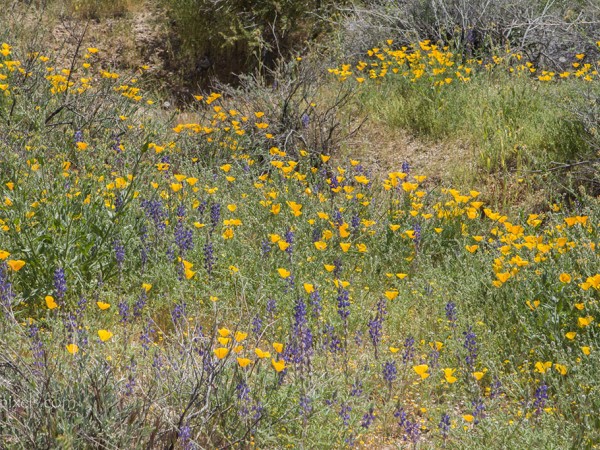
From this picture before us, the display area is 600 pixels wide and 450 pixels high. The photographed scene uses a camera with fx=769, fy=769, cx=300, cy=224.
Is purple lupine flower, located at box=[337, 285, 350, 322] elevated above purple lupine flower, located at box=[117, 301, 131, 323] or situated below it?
below

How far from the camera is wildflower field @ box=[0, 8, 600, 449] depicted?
8.29ft

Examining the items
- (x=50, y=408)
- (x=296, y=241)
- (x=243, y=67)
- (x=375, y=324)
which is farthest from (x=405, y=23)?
(x=50, y=408)

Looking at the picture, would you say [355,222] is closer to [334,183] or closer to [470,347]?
[334,183]

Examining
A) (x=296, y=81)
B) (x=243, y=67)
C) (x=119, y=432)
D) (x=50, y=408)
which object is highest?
(x=50, y=408)

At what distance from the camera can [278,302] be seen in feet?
11.7

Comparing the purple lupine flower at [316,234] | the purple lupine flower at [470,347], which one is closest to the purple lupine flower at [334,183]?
the purple lupine flower at [316,234]

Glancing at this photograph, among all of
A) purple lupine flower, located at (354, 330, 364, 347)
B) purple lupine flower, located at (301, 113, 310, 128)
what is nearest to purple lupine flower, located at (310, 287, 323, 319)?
purple lupine flower, located at (354, 330, 364, 347)

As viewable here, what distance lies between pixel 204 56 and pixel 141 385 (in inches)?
286

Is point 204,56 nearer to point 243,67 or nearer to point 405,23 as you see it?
point 243,67

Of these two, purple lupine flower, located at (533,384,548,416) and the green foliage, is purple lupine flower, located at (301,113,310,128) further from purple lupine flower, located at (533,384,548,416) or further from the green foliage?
purple lupine flower, located at (533,384,548,416)

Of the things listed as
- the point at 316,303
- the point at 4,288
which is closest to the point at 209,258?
the point at 316,303

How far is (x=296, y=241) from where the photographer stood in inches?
165

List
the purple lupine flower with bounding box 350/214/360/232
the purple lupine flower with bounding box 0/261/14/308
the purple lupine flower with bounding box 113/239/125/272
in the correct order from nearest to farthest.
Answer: the purple lupine flower with bounding box 0/261/14/308, the purple lupine flower with bounding box 113/239/125/272, the purple lupine flower with bounding box 350/214/360/232

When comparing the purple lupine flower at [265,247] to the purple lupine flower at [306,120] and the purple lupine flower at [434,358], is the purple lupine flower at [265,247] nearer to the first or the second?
the purple lupine flower at [434,358]
